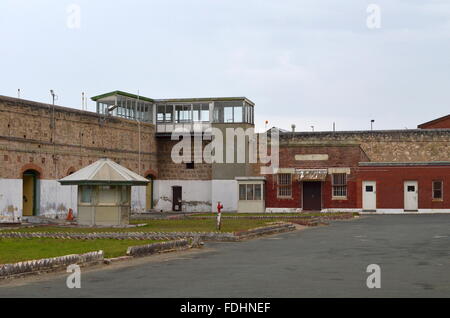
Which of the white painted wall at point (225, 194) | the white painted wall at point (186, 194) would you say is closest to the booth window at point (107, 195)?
the white painted wall at point (225, 194)

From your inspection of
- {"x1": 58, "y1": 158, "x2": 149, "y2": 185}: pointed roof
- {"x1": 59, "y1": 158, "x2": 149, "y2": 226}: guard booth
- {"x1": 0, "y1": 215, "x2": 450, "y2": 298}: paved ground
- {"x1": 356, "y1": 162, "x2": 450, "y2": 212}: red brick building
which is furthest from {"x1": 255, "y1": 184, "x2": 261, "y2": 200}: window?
{"x1": 0, "y1": 215, "x2": 450, "y2": 298}: paved ground

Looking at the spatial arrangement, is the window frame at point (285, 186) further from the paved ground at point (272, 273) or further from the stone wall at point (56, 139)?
the paved ground at point (272, 273)

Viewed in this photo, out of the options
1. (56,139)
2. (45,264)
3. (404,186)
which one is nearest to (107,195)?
(56,139)

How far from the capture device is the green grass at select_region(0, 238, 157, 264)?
59.4ft

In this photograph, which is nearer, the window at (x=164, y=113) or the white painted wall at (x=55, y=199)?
the white painted wall at (x=55, y=199)

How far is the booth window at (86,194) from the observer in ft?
102

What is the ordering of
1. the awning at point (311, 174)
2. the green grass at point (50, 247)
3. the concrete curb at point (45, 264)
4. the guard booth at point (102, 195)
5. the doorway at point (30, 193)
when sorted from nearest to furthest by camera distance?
the concrete curb at point (45, 264) → the green grass at point (50, 247) → the guard booth at point (102, 195) → the doorway at point (30, 193) → the awning at point (311, 174)

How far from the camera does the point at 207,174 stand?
175 ft

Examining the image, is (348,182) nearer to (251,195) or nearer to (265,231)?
(251,195)

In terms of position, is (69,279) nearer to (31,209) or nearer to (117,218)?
(117,218)

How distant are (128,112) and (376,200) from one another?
19275 millimetres

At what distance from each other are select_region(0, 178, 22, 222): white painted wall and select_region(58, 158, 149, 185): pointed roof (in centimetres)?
544

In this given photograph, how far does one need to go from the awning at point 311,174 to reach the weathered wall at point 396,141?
4.28 metres
